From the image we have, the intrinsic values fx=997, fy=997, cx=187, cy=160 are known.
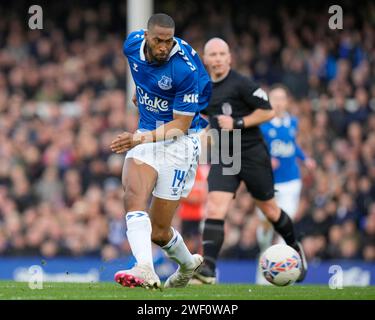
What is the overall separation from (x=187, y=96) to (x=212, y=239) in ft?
9.02

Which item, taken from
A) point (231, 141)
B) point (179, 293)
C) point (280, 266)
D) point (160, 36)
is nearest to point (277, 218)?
point (231, 141)

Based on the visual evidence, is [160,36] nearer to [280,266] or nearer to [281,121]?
[280,266]

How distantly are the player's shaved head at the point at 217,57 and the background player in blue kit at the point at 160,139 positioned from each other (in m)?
1.90

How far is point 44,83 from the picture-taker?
2127cm

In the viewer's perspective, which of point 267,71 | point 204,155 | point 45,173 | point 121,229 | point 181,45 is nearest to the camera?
point 181,45

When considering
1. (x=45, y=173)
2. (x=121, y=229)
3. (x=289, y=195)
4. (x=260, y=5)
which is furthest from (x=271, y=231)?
(x=260, y=5)

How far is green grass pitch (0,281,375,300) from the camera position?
813 centimetres

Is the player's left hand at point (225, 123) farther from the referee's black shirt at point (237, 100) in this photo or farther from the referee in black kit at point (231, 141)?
the referee's black shirt at point (237, 100)

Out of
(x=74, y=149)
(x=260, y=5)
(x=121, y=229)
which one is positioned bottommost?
(x=121, y=229)

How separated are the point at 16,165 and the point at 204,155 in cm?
789

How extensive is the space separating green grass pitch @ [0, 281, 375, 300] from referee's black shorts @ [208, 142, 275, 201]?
5.06 feet

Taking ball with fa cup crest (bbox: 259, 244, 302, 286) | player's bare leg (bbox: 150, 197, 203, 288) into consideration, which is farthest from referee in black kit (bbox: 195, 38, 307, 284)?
player's bare leg (bbox: 150, 197, 203, 288)

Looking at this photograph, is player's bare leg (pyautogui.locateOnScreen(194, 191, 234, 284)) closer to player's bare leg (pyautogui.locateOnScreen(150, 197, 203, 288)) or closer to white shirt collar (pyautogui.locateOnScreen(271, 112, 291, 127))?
player's bare leg (pyautogui.locateOnScreen(150, 197, 203, 288))

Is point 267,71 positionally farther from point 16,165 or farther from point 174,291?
point 174,291
